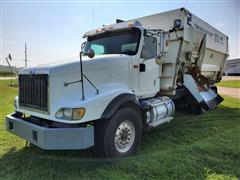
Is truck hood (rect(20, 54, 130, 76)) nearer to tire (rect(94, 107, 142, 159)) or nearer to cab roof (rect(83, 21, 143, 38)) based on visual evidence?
cab roof (rect(83, 21, 143, 38))

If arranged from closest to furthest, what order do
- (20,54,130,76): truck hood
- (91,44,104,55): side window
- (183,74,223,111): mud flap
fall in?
(20,54,130,76): truck hood < (91,44,104,55): side window < (183,74,223,111): mud flap

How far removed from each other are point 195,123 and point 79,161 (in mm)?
4255

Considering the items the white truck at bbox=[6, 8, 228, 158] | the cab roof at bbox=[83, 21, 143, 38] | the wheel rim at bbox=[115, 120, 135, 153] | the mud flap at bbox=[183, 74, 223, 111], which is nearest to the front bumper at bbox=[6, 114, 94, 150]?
the white truck at bbox=[6, 8, 228, 158]

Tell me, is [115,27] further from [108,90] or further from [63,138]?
[63,138]

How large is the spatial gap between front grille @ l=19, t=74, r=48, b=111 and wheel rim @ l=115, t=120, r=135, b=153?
1.41 meters

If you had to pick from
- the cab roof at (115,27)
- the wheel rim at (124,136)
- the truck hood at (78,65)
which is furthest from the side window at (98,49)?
the wheel rim at (124,136)

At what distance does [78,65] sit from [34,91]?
3.14 feet

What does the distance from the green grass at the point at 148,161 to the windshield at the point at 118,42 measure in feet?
7.38

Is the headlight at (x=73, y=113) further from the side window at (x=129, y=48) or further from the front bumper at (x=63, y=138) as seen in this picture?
the side window at (x=129, y=48)

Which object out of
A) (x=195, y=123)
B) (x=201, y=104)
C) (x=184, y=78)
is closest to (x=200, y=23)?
(x=184, y=78)

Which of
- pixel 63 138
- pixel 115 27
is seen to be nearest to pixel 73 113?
pixel 63 138

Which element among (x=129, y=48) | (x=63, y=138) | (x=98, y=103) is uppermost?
(x=129, y=48)

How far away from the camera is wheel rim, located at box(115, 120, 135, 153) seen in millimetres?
3942

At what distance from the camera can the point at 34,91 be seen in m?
3.77
